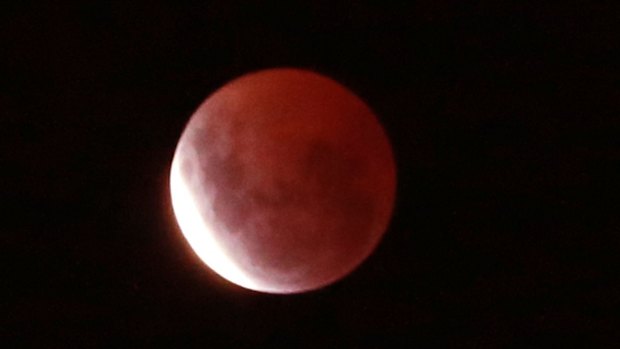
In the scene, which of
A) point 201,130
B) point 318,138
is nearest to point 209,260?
point 201,130

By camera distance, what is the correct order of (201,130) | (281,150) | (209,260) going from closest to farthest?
(281,150) < (201,130) < (209,260)

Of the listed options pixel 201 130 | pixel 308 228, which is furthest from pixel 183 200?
pixel 308 228

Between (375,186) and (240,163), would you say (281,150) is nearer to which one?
(240,163)

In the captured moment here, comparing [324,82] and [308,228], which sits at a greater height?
[324,82]

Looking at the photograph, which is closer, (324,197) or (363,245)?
(324,197)

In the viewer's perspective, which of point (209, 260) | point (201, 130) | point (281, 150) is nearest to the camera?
point (281, 150)

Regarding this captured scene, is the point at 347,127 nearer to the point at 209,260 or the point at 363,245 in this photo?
the point at 363,245

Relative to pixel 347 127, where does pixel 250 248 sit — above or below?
below
